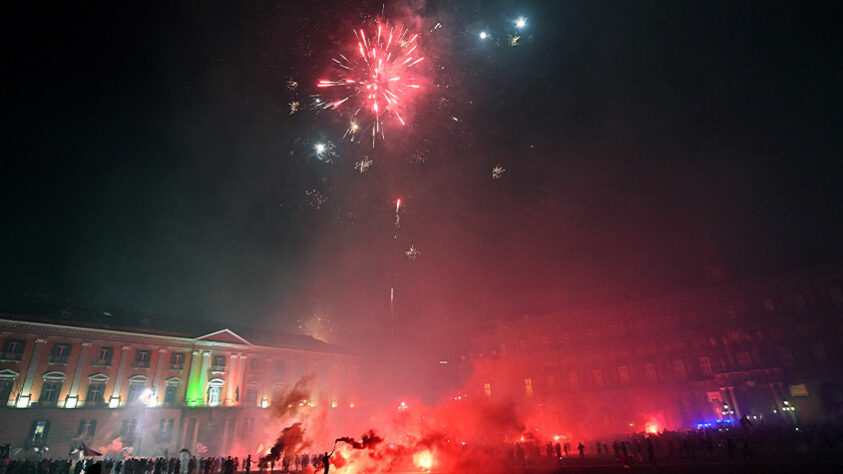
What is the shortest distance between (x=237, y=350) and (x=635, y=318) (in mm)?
42146

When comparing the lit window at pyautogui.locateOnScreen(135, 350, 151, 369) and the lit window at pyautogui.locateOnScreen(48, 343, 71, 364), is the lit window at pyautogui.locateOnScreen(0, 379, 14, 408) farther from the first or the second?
the lit window at pyautogui.locateOnScreen(135, 350, 151, 369)

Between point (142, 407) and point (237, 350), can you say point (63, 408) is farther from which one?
point (237, 350)

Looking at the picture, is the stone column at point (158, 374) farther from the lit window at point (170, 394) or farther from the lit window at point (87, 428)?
the lit window at point (87, 428)

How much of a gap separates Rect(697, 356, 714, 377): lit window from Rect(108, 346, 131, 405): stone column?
5229 centimetres

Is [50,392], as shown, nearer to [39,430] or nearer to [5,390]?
[5,390]

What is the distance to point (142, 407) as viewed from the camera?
36781 mm

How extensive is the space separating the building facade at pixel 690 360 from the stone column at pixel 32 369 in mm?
42655

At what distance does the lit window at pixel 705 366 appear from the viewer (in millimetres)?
37688

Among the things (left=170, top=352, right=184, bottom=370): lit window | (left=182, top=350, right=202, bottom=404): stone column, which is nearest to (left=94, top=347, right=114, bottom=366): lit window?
(left=170, top=352, right=184, bottom=370): lit window

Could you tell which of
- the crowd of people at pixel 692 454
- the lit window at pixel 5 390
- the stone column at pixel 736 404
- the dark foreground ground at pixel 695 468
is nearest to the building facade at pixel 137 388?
the lit window at pixel 5 390

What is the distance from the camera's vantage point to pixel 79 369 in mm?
34969

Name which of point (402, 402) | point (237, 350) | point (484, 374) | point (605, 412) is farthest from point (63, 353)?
point (605, 412)

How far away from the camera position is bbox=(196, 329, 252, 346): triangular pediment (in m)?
42.0

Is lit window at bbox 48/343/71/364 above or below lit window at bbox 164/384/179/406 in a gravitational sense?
above
